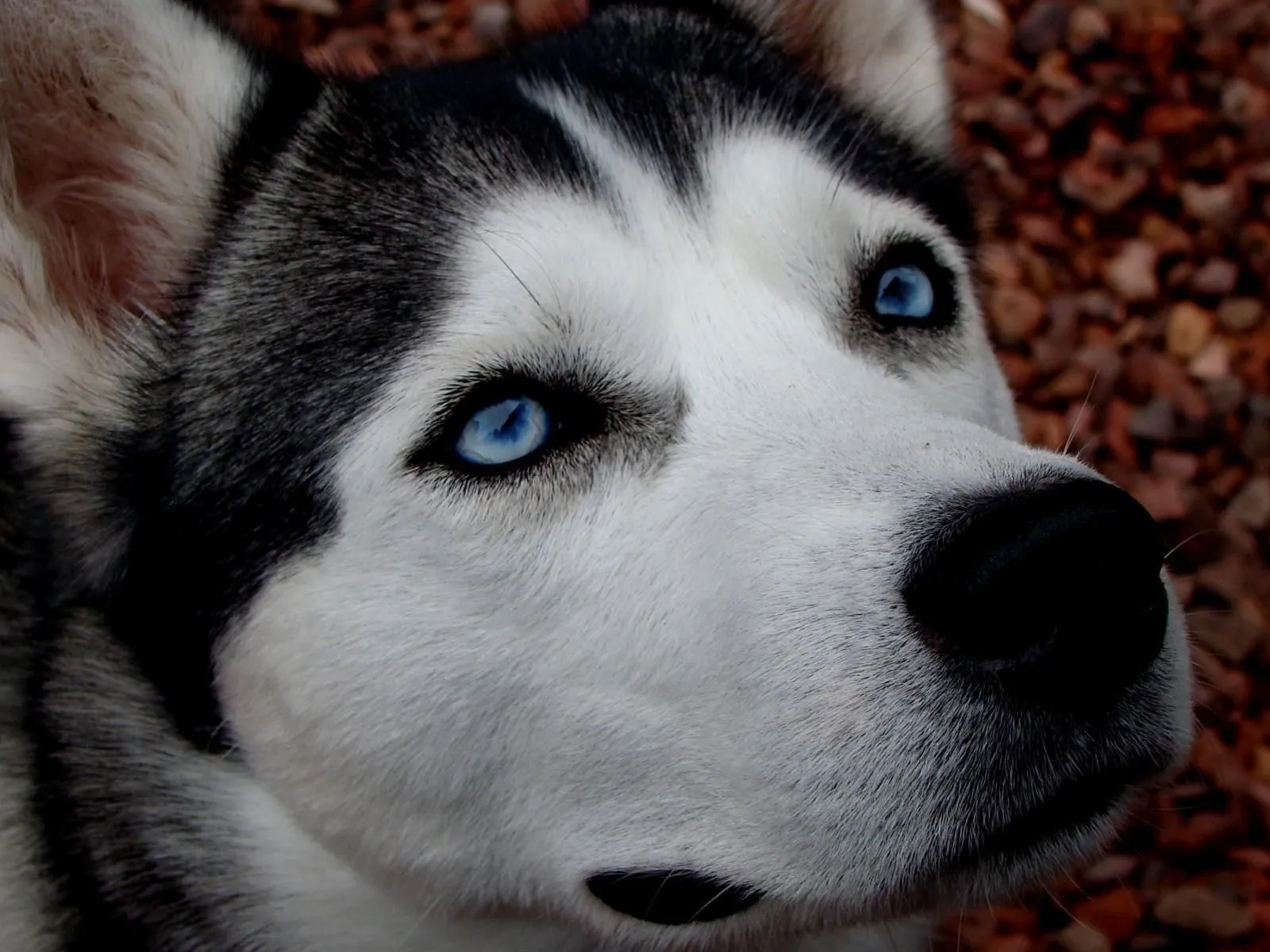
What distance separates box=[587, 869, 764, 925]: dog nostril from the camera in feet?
6.31

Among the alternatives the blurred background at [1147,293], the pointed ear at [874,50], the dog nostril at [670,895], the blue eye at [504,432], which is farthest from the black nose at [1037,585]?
the blurred background at [1147,293]

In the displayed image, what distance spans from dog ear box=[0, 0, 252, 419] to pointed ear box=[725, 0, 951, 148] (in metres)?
1.25

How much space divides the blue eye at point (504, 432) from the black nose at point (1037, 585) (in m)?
0.68

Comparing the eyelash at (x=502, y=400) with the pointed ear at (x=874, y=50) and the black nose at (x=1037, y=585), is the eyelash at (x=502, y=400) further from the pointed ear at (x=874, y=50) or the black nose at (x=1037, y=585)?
the pointed ear at (x=874, y=50)

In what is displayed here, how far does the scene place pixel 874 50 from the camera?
2912mm

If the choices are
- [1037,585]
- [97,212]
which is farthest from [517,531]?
[97,212]

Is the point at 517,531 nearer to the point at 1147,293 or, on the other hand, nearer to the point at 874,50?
the point at 874,50

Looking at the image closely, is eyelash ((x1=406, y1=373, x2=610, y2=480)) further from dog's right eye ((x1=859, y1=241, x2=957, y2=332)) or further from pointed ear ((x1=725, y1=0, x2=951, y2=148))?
pointed ear ((x1=725, y1=0, x2=951, y2=148))

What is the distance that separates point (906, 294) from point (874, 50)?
82cm

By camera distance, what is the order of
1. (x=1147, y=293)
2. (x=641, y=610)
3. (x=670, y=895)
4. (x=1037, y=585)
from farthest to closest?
1. (x=1147, y=293)
2. (x=670, y=895)
3. (x=641, y=610)
4. (x=1037, y=585)

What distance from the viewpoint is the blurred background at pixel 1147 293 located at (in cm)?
365

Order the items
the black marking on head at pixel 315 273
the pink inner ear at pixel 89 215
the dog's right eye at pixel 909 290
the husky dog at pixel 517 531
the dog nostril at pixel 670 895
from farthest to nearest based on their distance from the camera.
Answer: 1. the dog's right eye at pixel 909 290
2. the pink inner ear at pixel 89 215
3. the black marking on head at pixel 315 273
4. the dog nostril at pixel 670 895
5. the husky dog at pixel 517 531

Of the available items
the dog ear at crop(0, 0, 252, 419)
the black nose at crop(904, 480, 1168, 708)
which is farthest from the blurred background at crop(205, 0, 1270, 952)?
the black nose at crop(904, 480, 1168, 708)

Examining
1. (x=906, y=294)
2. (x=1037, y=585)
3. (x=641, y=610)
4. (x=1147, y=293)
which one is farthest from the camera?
(x=1147, y=293)
